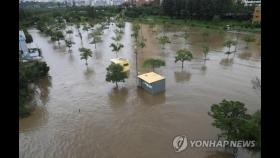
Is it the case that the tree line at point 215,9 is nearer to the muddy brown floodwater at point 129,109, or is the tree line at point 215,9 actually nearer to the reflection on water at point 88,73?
the muddy brown floodwater at point 129,109

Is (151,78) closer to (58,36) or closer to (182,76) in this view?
(182,76)

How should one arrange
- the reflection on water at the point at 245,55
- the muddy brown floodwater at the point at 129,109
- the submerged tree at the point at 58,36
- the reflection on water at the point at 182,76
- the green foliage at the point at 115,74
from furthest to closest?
the submerged tree at the point at 58,36 < the reflection on water at the point at 245,55 < the reflection on water at the point at 182,76 < the green foliage at the point at 115,74 < the muddy brown floodwater at the point at 129,109

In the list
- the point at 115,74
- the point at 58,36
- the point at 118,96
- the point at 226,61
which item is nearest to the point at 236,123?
the point at 118,96

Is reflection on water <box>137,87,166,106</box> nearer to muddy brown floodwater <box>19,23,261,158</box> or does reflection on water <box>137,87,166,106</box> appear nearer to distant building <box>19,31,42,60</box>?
muddy brown floodwater <box>19,23,261,158</box>

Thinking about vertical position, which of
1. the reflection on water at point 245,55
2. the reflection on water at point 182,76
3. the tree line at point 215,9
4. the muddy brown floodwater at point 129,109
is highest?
the tree line at point 215,9

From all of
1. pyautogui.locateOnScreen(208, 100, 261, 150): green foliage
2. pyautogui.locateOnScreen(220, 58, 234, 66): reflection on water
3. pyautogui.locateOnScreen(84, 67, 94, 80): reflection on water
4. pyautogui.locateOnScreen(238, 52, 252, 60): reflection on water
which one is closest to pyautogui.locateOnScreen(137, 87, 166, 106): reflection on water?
pyautogui.locateOnScreen(208, 100, 261, 150): green foliage

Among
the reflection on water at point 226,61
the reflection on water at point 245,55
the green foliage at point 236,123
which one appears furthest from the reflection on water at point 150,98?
the reflection on water at point 245,55
